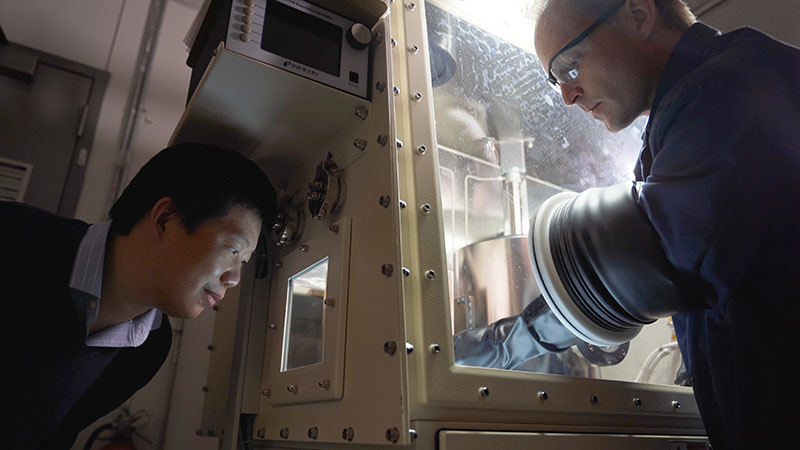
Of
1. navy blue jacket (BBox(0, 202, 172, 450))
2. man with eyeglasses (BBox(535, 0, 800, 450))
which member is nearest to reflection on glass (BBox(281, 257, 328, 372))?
navy blue jacket (BBox(0, 202, 172, 450))

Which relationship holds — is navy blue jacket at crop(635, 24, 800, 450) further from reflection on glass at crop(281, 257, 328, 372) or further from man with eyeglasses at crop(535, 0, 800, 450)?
reflection on glass at crop(281, 257, 328, 372)

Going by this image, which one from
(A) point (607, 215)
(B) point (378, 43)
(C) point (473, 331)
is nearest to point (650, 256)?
(A) point (607, 215)

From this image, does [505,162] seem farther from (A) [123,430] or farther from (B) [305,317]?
(A) [123,430]

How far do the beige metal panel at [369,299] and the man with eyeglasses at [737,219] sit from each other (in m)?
0.35

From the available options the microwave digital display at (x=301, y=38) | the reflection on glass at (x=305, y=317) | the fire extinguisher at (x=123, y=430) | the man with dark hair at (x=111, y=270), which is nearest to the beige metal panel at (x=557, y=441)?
the reflection on glass at (x=305, y=317)

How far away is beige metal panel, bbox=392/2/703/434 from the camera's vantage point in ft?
2.02

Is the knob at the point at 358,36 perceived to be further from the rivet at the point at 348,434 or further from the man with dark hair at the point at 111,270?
the rivet at the point at 348,434

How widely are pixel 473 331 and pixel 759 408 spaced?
1.30 feet

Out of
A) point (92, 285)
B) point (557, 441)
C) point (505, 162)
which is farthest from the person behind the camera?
point (505, 162)

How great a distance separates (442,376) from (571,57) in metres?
0.63

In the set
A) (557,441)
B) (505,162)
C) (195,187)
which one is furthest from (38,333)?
(505,162)

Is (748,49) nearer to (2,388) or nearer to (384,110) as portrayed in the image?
(384,110)

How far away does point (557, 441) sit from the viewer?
66 cm

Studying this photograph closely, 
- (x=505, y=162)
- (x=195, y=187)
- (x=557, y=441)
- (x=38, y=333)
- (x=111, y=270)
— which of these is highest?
(x=505, y=162)
